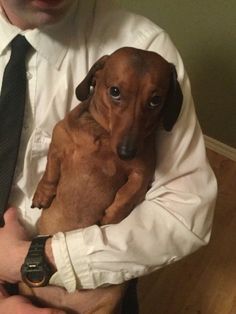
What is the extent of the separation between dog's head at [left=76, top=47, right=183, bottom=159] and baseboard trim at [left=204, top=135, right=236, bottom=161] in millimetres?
1100

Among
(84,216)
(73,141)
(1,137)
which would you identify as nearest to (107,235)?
(84,216)

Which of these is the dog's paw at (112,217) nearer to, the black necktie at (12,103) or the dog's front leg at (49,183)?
the dog's front leg at (49,183)

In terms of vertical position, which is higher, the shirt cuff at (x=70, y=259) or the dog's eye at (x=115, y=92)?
the dog's eye at (x=115, y=92)

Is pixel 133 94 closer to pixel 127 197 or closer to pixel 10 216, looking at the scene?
pixel 127 197

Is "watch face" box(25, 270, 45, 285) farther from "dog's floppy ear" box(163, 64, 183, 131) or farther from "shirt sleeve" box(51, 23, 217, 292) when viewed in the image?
"dog's floppy ear" box(163, 64, 183, 131)

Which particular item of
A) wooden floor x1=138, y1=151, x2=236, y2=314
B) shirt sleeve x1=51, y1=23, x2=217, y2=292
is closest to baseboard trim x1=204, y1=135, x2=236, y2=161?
wooden floor x1=138, y1=151, x2=236, y2=314

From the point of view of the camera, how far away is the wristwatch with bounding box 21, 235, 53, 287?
3.75 feet

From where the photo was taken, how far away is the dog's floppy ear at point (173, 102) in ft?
3.78

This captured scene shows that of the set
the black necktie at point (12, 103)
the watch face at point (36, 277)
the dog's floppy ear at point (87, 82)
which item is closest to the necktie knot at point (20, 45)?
the black necktie at point (12, 103)

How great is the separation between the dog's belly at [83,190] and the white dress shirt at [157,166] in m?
0.08

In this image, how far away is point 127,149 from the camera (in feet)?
3.52

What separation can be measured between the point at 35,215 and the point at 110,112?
1.23 ft

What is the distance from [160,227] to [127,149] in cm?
21

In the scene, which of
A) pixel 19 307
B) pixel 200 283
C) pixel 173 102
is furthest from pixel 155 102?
pixel 200 283
